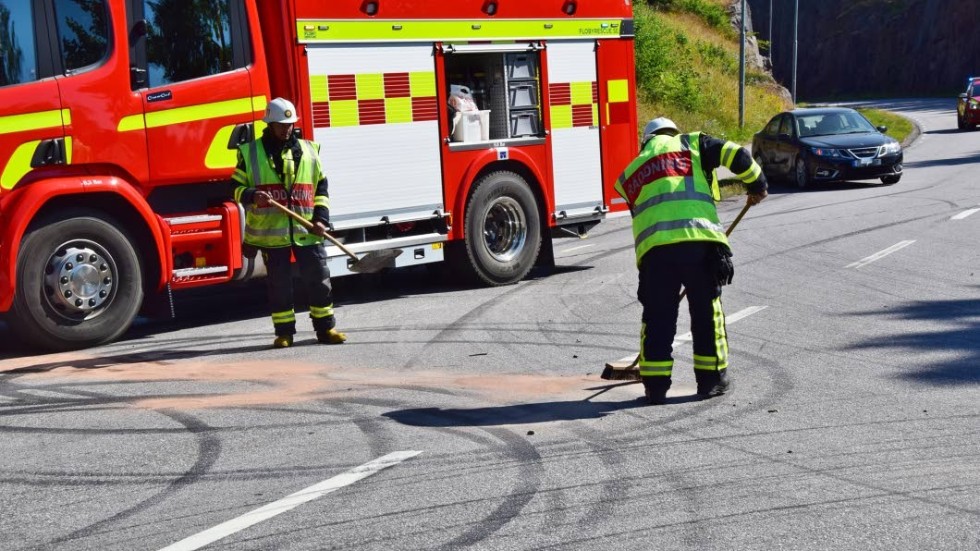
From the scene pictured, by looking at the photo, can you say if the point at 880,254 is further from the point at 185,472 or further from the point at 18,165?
the point at 185,472

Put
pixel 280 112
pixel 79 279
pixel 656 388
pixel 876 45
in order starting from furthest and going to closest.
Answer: pixel 876 45 → pixel 79 279 → pixel 280 112 → pixel 656 388

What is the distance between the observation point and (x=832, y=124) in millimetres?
25047

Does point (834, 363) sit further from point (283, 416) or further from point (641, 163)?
point (283, 416)

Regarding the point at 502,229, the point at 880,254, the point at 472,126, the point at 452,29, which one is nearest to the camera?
the point at 452,29

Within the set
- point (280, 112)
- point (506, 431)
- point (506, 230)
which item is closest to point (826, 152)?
point (506, 230)

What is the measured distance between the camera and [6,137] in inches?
376

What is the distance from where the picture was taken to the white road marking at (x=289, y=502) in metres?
5.27

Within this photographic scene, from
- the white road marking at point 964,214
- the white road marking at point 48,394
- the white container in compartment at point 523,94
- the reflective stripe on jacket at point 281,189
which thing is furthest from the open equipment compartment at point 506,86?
the white road marking at point 964,214

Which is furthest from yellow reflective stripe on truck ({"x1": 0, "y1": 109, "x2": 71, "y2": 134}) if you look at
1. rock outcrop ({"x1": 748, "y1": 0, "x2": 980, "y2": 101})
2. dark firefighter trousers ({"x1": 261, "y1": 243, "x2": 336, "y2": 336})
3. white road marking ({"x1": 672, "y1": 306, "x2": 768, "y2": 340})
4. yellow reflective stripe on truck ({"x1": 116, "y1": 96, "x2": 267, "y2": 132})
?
rock outcrop ({"x1": 748, "y1": 0, "x2": 980, "y2": 101})

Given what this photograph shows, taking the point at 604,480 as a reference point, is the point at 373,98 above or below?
above

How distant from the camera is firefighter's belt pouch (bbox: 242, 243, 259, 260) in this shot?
10.4m

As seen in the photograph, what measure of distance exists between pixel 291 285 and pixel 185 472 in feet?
13.3

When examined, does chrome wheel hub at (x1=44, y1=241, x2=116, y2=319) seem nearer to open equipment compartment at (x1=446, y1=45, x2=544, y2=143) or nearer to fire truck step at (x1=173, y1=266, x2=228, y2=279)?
fire truck step at (x1=173, y1=266, x2=228, y2=279)

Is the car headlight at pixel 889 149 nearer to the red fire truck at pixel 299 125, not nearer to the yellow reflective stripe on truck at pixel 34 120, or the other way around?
the red fire truck at pixel 299 125
